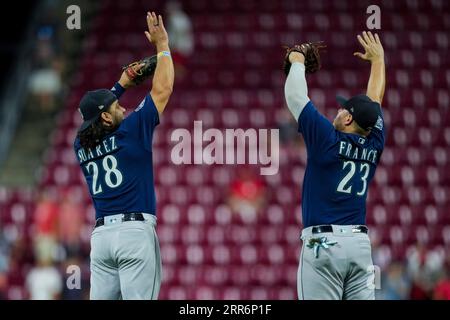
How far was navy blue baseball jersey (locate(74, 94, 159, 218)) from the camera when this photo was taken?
6.55m

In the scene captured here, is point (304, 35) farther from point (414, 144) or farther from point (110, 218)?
point (110, 218)

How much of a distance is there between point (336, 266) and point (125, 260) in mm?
1229

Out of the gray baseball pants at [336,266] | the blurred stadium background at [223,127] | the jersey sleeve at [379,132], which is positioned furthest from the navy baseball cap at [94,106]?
the blurred stadium background at [223,127]

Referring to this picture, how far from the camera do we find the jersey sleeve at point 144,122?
661 centimetres

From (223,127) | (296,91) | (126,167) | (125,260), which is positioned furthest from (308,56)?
(223,127)

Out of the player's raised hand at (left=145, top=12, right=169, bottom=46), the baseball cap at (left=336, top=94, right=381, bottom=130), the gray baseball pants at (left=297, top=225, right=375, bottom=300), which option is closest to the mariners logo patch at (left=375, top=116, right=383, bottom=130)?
the baseball cap at (left=336, top=94, right=381, bottom=130)

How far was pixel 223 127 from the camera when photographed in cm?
1465

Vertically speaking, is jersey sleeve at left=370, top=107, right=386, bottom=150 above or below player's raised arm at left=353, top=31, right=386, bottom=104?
below

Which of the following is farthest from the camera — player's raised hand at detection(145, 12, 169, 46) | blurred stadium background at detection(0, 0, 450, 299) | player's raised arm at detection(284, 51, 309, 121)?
blurred stadium background at detection(0, 0, 450, 299)

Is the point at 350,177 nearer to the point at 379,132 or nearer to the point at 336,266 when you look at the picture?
the point at 379,132

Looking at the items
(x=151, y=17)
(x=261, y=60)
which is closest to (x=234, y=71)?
(x=261, y=60)

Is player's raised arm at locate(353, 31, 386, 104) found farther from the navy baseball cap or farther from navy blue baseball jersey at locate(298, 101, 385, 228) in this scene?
the navy baseball cap

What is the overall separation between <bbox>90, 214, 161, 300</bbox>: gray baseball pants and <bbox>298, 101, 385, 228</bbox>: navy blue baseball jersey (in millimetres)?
931

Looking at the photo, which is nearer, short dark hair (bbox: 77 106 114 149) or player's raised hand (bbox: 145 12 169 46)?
short dark hair (bbox: 77 106 114 149)
